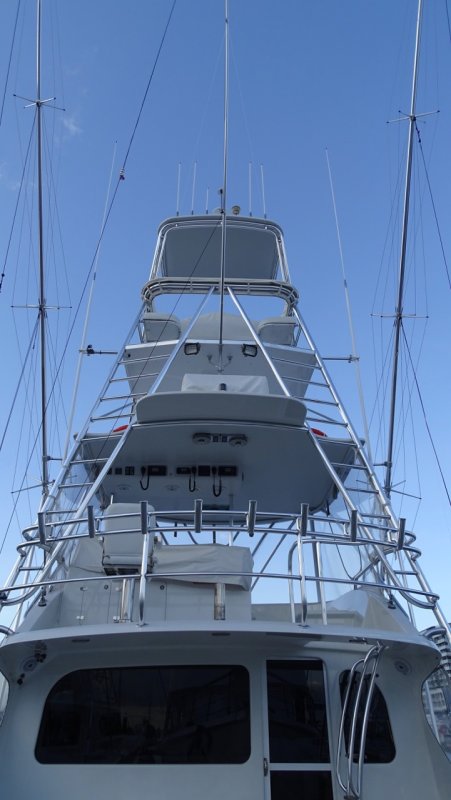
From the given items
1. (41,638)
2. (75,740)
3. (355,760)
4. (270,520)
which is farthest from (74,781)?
(270,520)

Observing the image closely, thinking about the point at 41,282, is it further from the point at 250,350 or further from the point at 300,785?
the point at 300,785

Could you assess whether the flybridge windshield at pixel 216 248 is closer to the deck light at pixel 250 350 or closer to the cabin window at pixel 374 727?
the deck light at pixel 250 350

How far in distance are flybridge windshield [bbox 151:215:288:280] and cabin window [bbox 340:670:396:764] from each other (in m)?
6.16

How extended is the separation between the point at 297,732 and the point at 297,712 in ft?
0.41

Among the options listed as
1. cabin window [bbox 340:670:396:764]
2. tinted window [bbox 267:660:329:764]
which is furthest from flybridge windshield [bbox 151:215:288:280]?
cabin window [bbox 340:670:396:764]

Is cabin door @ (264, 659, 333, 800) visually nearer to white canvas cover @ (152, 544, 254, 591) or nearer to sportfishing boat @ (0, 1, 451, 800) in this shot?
sportfishing boat @ (0, 1, 451, 800)

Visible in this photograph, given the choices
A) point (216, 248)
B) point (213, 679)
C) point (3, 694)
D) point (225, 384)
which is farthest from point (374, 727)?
point (216, 248)

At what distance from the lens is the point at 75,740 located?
4.46 meters

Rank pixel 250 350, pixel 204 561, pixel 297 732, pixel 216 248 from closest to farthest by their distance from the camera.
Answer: pixel 297 732
pixel 204 561
pixel 250 350
pixel 216 248

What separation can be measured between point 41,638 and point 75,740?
840 millimetres

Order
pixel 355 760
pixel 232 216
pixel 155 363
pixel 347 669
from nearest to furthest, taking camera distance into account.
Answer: pixel 355 760, pixel 347 669, pixel 155 363, pixel 232 216

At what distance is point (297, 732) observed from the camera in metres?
4.50

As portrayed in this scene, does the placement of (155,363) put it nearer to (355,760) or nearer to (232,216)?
(232,216)

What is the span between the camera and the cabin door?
4348mm
